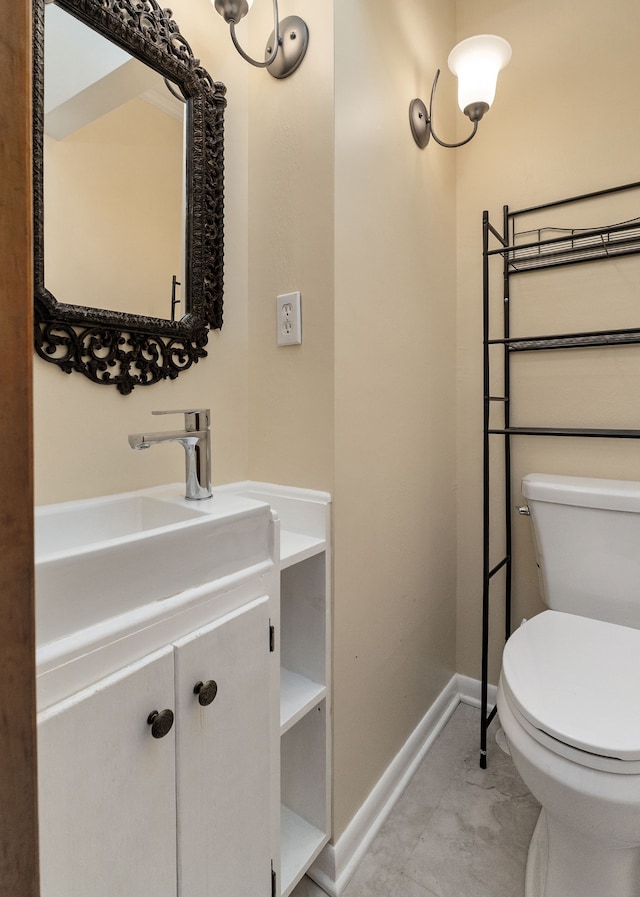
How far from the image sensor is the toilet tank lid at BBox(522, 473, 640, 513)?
4.01 ft

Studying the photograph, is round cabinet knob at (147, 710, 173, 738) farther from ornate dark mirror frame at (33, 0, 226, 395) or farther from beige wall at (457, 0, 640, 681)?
beige wall at (457, 0, 640, 681)

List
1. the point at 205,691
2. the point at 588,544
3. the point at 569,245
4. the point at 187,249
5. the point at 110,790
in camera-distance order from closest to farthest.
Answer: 1. the point at 110,790
2. the point at 205,691
3. the point at 187,249
4. the point at 588,544
5. the point at 569,245

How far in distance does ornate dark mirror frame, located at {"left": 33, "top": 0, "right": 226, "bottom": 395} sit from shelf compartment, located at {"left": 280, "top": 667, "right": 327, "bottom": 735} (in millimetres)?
734

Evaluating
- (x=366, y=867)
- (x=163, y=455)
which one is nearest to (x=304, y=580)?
(x=163, y=455)

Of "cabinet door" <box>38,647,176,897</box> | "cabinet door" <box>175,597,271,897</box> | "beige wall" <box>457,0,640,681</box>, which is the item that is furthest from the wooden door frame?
"beige wall" <box>457,0,640,681</box>

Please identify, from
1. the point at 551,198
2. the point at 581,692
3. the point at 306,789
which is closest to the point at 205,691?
the point at 306,789

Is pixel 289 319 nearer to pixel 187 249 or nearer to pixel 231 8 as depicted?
pixel 187 249

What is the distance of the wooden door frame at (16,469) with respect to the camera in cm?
37

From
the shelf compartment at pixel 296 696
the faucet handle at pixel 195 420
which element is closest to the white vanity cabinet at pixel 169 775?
the shelf compartment at pixel 296 696

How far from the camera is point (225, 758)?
2.44 feet

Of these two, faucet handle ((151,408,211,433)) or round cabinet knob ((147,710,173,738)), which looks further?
faucet handle ((151,408,211,433))

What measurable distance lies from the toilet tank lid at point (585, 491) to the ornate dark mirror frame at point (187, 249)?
39.5 inches

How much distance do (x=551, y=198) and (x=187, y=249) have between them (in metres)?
1.18

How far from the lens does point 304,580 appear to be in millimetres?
1075
